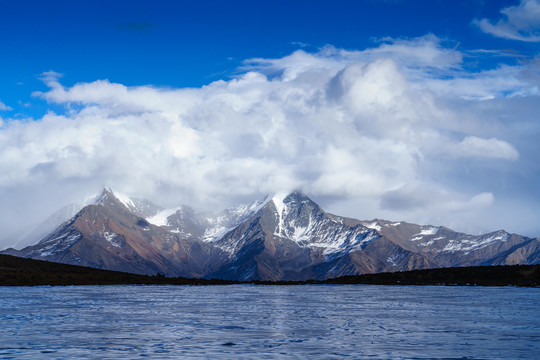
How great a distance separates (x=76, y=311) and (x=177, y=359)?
118 feet

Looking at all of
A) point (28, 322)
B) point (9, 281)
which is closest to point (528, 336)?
point (28, 322)

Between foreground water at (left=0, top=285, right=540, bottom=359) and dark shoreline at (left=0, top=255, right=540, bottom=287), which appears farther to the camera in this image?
dark shoreline at (left=0, top=255, right=540, bottom=287)

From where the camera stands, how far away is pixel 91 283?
171875mm

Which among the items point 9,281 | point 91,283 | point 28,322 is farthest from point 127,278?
point 28,322

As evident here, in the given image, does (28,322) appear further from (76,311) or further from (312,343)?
(312,343)

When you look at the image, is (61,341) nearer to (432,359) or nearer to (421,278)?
(432,359)

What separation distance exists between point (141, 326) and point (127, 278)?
154 m

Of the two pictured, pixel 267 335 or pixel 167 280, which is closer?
pixel 267 335

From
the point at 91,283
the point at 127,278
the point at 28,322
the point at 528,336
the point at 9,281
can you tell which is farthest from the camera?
the point at 127,278

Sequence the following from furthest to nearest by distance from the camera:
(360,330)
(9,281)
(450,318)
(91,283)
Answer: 1. (91,283)
2. (9,281)
3. (450,318)
4. (360,330)

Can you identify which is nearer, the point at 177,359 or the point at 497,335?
the point at 177,359

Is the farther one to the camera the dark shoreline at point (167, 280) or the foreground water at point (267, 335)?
the dark shoreline at point (167, 280)

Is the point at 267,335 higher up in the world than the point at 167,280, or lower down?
higher up

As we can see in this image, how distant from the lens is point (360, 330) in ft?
142
